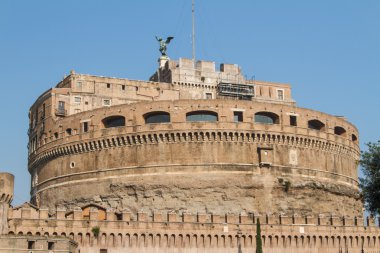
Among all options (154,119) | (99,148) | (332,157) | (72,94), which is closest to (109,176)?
(99,148)

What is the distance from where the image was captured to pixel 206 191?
5247cm

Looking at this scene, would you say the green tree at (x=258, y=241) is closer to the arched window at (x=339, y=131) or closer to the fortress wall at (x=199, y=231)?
the fortress wall at (x=199, y=231)

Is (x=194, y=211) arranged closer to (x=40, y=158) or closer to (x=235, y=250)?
(x=235, y=250)

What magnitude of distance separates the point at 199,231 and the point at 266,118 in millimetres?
14827

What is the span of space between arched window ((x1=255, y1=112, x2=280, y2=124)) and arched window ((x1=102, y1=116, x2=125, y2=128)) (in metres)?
11.3

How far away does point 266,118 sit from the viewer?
186ft

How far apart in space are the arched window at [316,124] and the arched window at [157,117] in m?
12.7

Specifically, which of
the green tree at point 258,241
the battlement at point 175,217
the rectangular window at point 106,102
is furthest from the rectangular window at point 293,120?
the rectangular window at point 106,102

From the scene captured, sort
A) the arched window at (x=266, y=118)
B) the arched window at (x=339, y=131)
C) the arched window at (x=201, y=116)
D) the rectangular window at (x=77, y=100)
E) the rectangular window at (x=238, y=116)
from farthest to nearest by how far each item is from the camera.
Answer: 1. the arched window at (x=339, y=131)
2. the rectangular window at (x=77, y=100)
3. the arched window at (x=266, y=118)
4. the rectangular window at (x=238, y=116)
5. the arched window at (x=201, y=116)

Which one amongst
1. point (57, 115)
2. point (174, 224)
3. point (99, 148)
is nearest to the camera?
point (174, 224)

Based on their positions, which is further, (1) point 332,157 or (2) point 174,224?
(1) point 332,157

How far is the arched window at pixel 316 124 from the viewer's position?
5856 cm

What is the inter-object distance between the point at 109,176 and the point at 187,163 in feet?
21.4

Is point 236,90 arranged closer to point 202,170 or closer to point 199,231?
point 202,170
